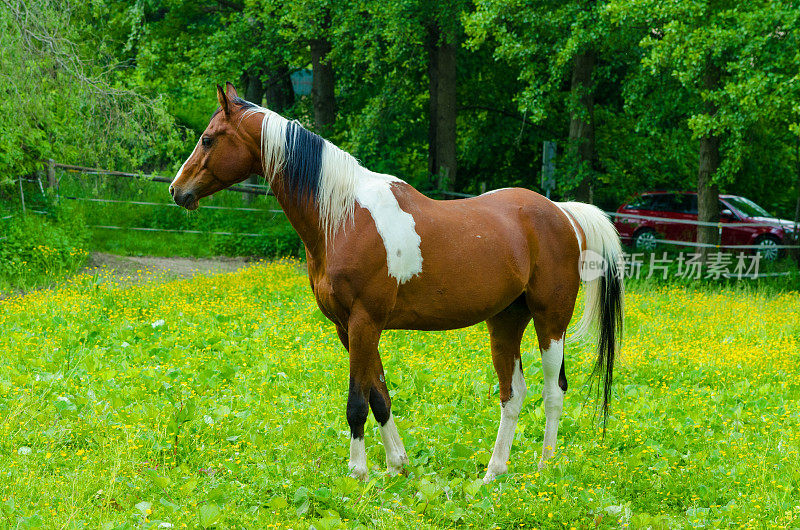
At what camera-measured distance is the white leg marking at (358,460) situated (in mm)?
4254

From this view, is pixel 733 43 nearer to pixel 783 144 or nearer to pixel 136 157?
pixel 783 144

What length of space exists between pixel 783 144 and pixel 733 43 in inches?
219

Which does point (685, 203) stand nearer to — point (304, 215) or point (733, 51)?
point (733, 51)

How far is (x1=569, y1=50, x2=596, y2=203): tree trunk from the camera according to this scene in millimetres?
13586

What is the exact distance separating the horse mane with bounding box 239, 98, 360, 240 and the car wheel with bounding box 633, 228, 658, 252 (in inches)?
453

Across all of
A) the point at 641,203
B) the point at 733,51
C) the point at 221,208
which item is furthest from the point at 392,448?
the point at 641,203

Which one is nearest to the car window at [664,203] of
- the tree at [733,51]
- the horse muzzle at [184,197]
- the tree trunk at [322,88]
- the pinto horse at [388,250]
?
the tree at [733,51]

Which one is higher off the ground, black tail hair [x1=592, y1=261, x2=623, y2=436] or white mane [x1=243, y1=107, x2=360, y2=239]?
white mane [x1=243, y1=107, x2=360, y2=239]

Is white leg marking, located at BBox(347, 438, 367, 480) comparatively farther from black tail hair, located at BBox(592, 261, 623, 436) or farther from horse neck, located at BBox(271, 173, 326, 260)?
black tail hair, located at BBox(592, 261, 623, 436)

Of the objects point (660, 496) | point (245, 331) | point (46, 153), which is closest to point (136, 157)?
point (46, 153)

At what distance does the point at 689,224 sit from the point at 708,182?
3144mm

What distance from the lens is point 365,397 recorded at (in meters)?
4.19

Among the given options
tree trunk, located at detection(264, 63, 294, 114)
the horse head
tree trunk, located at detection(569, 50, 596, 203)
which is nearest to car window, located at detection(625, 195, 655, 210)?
tree trunk, located at detection(569, 50, 596, 203)

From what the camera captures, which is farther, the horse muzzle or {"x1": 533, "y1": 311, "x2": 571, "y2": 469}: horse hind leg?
{"x1": 533, "y1": 311, "x2": 571, "y2": 469}: horse hind leg
